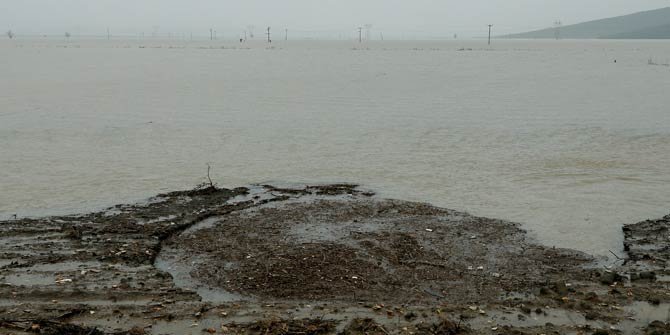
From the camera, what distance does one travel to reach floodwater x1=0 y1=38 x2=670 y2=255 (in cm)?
1364

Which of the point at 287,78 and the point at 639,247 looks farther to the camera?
the point at 287,78

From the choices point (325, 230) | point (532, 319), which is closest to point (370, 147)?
point (325, 230)

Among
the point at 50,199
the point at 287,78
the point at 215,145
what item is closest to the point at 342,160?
the point at 215,145

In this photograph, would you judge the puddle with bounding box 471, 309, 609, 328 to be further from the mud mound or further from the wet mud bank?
the mud mound

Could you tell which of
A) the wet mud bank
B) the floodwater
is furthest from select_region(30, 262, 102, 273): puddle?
the floodwater

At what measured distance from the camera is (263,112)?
29.8 meters

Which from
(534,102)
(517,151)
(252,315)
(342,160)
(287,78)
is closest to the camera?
(252,315)

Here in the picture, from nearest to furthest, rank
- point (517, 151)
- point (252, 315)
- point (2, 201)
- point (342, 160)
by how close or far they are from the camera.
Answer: point (252, 315), point (2, 201), point (342, 160), point (517, 151)

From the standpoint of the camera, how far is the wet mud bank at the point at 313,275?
7238mm

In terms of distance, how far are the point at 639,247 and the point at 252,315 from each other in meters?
6.88

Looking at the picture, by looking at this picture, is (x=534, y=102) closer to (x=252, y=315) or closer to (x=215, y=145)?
(x=215, y=145)

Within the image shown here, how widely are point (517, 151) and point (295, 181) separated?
27.9ft

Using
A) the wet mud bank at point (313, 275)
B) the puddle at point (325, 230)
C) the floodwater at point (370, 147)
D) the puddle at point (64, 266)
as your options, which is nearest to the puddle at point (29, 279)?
the wet mud bank at point (313, 275)

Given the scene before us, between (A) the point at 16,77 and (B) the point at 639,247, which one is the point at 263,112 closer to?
(B) the point at 639,247
